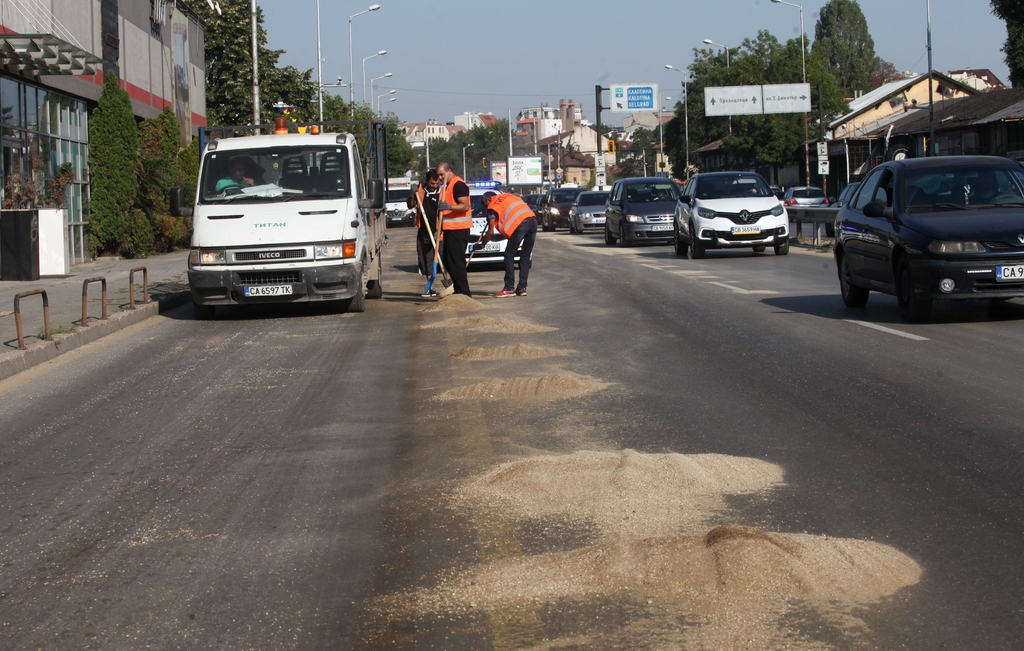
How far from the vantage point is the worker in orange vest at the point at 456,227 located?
1545 centimetres

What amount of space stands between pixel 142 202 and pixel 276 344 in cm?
1968

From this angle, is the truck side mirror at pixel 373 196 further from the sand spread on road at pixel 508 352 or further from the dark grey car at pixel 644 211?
the dark grey car at pixel 644 211

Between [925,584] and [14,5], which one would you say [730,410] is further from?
[14,5]

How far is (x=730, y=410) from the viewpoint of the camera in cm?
747

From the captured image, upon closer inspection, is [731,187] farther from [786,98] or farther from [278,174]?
[786,98]

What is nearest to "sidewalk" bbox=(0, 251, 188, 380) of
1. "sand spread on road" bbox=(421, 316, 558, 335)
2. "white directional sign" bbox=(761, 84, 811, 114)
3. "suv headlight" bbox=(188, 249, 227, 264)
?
"suv headlight" bbox=(188, 249, 227, 264)

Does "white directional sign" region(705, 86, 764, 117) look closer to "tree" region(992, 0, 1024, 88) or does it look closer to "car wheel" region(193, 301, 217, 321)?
"tree" region(992, 0, 1024, 88)

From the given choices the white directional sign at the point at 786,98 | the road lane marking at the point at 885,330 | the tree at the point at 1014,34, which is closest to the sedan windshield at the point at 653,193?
the road lane marking at the point at 885,330

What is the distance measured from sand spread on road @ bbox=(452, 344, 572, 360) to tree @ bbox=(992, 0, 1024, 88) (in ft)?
168

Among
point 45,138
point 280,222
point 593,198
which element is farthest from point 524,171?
point 280,222

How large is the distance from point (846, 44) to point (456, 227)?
11636cm

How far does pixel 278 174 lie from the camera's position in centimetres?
1470

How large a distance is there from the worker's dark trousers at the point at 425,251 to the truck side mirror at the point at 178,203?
475 centimetres

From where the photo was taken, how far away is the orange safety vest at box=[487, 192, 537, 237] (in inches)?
640
